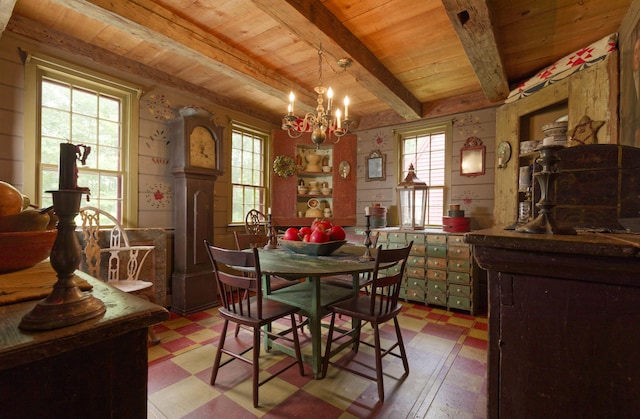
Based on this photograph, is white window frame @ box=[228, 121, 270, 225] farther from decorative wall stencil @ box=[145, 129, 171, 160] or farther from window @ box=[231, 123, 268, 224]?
decorative wall stencil @ box=[145, 129, 171, 160]

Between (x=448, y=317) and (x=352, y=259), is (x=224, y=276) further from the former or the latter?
(x=448, y=317)

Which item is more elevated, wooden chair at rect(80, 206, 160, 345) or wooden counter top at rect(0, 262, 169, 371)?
wooden counter top at rect(0, 262, 169, 371)

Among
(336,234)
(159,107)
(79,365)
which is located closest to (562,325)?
(79,365)

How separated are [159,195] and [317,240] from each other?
7.20 ft

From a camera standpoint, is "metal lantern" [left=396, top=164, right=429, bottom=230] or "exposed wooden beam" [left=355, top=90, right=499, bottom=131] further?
"metal lantern" [left=396, top=164, right=429, bottom=230]

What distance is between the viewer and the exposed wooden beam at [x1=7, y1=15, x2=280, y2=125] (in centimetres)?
246

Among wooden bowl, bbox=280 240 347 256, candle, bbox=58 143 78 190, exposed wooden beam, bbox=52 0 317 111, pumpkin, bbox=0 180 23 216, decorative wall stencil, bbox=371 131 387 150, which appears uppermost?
exposed wooden beam, bbox=52 0 317 111

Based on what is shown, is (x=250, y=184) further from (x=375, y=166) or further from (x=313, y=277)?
(x=313, y=277)

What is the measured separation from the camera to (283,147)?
4469 mm

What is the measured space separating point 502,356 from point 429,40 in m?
2.61

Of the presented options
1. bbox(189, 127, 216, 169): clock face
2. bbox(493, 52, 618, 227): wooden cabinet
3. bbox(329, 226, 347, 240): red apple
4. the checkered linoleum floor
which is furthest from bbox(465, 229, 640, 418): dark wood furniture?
bbox(189, 127, 216, 169): clock face

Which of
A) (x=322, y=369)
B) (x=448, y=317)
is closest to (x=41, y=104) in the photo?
(x=322, y=369)

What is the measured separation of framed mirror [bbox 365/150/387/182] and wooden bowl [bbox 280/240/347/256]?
243cm

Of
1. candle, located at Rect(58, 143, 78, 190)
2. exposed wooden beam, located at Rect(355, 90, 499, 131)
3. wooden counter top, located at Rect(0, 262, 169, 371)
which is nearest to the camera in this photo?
wooden counter top, located at Rect(0, 262, 169, 371)
